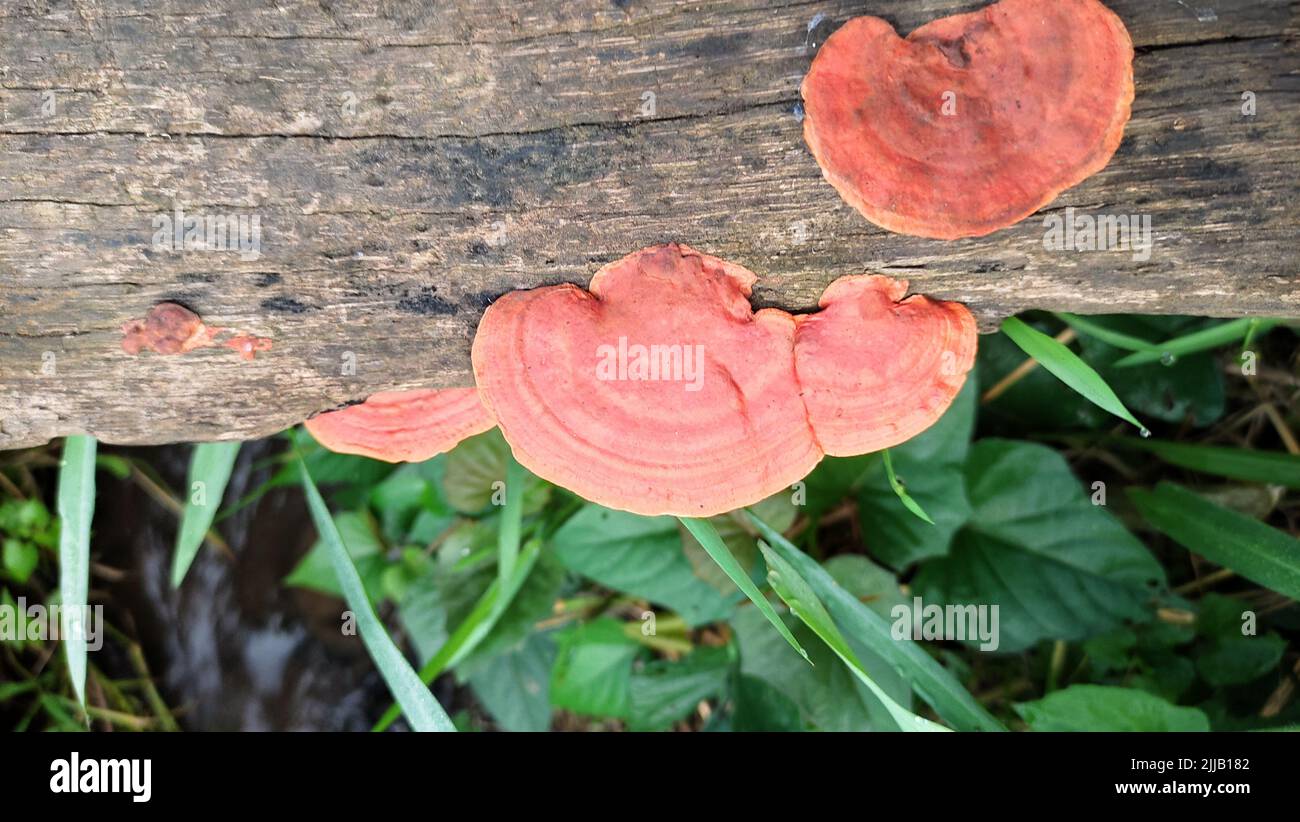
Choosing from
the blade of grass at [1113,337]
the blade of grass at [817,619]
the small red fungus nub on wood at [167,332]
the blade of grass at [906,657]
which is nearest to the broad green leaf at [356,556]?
the small red fungus nub on wood at [167,332]

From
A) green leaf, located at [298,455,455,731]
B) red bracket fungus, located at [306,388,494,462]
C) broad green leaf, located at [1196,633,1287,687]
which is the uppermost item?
red bracket fungus, located at [306,388,494,462]

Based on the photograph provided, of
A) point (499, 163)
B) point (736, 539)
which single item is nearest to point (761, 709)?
point (736, 539)

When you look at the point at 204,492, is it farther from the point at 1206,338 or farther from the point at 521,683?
the point at 1206,338

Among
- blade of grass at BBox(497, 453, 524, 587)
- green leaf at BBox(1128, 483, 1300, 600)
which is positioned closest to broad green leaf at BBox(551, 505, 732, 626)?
blade of grass at BBox(497, 453, 524, 587)

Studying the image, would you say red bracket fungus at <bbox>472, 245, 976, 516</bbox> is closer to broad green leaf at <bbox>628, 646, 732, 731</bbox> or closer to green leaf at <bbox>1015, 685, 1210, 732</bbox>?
green leaf at <bbox>1015, 685, 1210, 732</bbox>

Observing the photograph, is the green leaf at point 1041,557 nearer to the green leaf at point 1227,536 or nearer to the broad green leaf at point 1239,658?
the green leaf at point 1227,536
